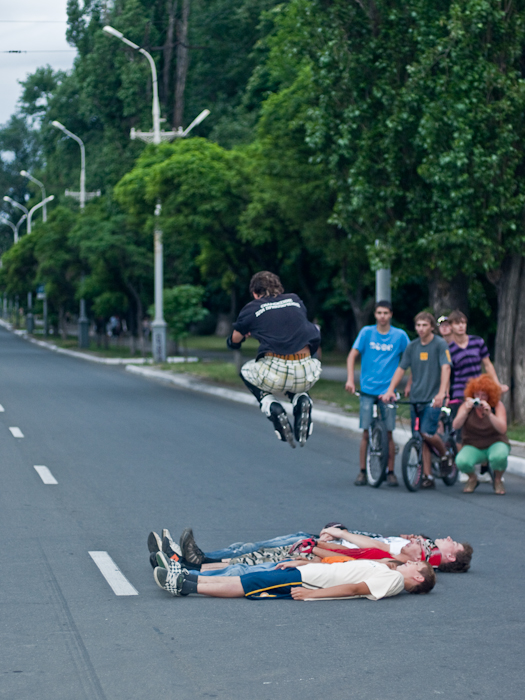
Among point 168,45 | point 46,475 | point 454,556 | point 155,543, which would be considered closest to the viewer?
point 155,543

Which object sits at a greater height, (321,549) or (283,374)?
(283,374)

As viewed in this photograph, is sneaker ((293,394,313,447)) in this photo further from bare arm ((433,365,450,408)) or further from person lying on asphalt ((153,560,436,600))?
bare arm ((433,365,450,408))

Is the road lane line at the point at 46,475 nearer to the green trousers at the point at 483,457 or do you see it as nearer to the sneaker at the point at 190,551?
the green trousers at the point at 483,457

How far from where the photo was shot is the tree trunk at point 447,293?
1994 cm

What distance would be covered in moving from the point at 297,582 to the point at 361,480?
16.5 feet

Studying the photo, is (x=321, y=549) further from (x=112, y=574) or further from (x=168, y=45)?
(x=168, y=45)

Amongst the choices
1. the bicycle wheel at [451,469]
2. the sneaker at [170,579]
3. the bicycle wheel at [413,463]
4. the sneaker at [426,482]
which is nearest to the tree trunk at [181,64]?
the bicycle wheel at [451,469]

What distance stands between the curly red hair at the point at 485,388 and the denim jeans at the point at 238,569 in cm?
457

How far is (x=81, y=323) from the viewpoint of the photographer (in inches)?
2028

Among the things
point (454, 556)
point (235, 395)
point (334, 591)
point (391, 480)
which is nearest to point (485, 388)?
point (391, 480)

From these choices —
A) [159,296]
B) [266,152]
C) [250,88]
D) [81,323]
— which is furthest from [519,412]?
[81,323]

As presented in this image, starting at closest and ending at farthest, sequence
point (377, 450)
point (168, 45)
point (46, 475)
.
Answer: point (377, 450), point (46, 475), point (168, 45)

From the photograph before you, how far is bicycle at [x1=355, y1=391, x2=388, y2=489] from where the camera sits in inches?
444

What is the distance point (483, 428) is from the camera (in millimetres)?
10930
